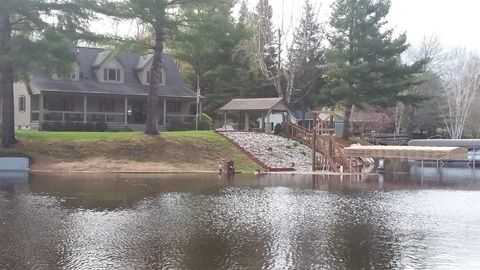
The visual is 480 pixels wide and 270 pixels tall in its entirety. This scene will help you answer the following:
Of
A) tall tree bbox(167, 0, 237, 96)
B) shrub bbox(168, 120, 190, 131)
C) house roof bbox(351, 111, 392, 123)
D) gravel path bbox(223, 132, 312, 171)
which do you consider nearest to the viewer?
gravel path bbox(223, 132, 312, 171)

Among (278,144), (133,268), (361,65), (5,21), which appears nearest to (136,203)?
(133,268)

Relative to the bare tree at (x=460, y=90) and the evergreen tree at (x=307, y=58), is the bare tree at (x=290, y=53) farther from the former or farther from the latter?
the bare tree at (x=460, y=90)

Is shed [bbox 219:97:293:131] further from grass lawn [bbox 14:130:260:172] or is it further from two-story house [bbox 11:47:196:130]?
grass lawn [bbox 14:130:260:172]

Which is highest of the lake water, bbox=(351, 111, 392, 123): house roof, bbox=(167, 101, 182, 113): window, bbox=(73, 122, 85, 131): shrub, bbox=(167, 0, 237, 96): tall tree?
bbox=(167, 0, 237, 96): tall tree

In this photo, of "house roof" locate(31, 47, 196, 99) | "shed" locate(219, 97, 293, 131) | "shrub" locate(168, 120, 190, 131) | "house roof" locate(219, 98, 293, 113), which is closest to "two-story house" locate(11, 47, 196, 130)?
"house roof" locate(31, 47, 196, 99)

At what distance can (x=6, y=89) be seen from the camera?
115 ft

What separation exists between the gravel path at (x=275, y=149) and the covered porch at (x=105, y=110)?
980cm

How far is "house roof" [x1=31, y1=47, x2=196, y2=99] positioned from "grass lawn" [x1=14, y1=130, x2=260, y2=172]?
25.9 feet

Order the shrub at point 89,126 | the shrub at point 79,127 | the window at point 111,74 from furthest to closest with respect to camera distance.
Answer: the window at point 111,74, the shrub at point 89,126, the shrub at point 79,127

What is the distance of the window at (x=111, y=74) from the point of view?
49969 mm

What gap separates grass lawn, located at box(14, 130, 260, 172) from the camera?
117 ft

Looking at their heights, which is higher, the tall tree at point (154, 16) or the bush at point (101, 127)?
the tall tree at point (154, 16)

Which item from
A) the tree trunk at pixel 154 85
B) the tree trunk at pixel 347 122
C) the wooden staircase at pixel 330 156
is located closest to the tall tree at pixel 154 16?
the tree trunk at pixel 154 85

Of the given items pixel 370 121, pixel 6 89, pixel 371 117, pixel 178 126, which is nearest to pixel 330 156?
pixel 178 126
